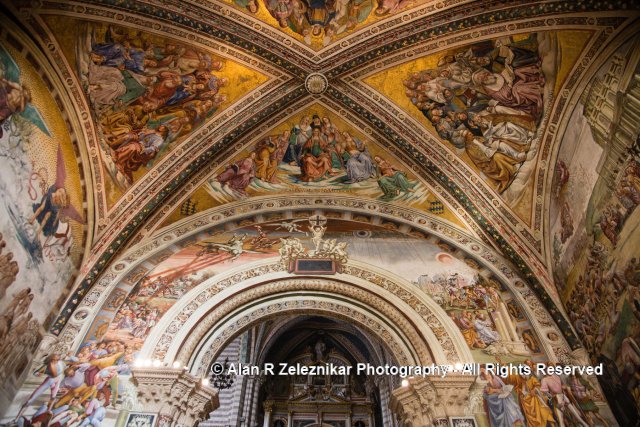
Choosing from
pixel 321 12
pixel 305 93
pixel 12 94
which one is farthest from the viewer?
pixel 305 93

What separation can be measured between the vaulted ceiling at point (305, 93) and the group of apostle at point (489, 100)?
1.6 inches

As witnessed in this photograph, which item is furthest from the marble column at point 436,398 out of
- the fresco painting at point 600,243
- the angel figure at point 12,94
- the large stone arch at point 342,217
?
the angel figure at point 12,94

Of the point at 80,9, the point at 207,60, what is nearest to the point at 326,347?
the point at 207,60

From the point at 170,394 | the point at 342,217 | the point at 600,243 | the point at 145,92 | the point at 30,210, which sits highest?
the point at 145,92

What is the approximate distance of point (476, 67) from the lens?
7391 millimetres

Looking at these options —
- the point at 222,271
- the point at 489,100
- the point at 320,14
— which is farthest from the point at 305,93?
the point at 222,271

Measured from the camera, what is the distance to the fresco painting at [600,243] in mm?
5602

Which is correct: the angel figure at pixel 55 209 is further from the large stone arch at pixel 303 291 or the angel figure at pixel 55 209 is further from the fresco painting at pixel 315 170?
the large stone arch at pixel 303 291

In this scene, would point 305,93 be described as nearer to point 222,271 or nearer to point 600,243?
point 222,271

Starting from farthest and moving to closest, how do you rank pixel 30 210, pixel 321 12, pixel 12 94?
pixel 321 12, pixel 30 210, pixel 12 94

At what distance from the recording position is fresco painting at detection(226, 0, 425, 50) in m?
7.14

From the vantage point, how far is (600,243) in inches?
245

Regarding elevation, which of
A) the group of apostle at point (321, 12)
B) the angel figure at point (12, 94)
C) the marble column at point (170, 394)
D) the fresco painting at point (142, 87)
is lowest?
the marble column at point (170, 394)

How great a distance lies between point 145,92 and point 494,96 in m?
6.00
